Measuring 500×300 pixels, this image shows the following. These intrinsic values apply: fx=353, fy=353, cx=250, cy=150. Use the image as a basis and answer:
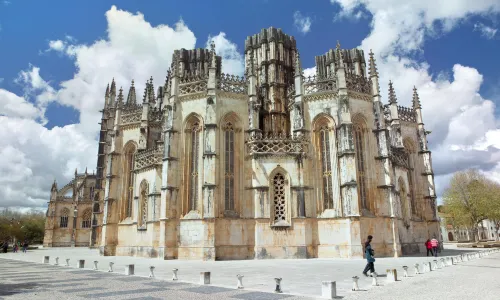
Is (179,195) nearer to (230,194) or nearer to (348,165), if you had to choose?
(230,194)

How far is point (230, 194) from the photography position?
1059 inches

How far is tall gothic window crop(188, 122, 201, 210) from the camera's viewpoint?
88.7 ft

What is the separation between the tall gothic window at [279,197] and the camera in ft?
86.8

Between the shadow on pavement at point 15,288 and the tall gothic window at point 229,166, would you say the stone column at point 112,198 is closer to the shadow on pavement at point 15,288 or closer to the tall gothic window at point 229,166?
the tall gothic window at point 229,166

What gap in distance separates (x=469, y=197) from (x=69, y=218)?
69073 mm

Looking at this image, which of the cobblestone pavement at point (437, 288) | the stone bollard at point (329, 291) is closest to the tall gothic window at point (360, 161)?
the cobblestone pavement at point (437, 288)

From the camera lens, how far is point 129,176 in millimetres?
35188

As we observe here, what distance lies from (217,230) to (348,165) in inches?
415

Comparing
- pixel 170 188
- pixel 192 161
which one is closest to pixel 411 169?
pixel 192 161

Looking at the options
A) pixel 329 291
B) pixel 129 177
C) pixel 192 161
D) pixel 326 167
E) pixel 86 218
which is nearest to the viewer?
pixel 329 291

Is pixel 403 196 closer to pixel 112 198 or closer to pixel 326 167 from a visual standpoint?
pixel 326 167

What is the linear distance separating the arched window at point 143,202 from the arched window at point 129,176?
2.92 meters

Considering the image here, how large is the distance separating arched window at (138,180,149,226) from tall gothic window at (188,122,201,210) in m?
6.17

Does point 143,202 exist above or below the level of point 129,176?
below
